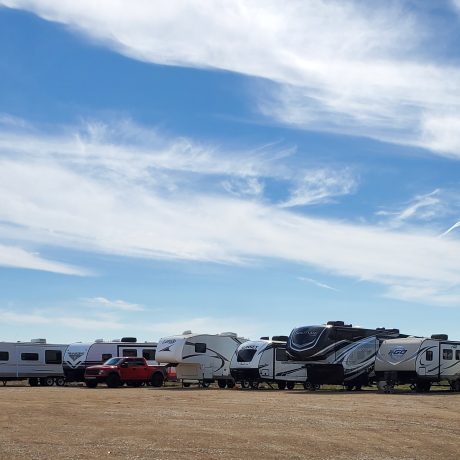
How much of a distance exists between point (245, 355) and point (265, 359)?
1.19 meters

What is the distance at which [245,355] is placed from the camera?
128 feet

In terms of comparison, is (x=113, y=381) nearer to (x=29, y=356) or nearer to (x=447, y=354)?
(x=29, y=356)

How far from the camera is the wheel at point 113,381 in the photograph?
3834 cm

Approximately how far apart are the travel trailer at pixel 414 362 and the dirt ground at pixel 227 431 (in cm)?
1054

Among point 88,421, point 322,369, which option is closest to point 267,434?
point 88,421

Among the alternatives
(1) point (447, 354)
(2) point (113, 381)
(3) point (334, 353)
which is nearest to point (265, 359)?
(3) point (334, 353)

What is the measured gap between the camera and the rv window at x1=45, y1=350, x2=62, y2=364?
4356 centimetres

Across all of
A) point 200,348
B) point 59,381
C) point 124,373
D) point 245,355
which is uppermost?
point 200,348

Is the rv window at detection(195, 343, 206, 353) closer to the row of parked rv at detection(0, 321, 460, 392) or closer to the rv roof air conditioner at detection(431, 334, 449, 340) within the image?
the row of parked rv at detection(0, 321, 460, 392)

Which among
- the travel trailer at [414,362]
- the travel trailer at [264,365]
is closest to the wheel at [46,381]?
the travel trailer at [264,365]

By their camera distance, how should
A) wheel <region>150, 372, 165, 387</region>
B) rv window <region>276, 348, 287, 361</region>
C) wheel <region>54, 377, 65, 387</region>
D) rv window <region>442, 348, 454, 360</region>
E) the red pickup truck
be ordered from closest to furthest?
rv window <region>442, 348, 454, 360</region> → rv window <region>276, 348, 287, 361</region> → the red pickup truck → wheel <region>150, 372, 165, 387</region> → wheel <region>54, 377, 65, 387</region>

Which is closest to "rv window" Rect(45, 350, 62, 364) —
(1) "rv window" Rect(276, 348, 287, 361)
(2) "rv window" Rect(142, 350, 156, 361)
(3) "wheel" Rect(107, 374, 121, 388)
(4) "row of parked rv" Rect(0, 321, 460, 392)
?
(4) "row of parked rv" Rect(0, 321, 460, 392)

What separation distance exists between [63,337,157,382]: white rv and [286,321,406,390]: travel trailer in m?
11.3

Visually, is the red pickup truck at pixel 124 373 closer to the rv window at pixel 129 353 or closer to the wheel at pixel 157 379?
the wheel at pixel 157 379
